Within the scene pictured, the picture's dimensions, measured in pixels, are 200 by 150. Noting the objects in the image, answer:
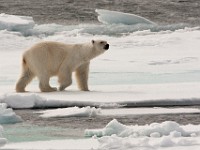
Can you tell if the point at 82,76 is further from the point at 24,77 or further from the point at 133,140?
the point at 133,140

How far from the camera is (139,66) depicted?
1247 cm

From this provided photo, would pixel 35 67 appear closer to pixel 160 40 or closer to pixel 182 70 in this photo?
pixel 182 70

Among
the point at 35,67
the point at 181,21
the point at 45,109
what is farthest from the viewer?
the point at 181,21

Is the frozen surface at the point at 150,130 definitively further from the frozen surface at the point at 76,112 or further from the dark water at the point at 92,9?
the dark water at the point at 92,9

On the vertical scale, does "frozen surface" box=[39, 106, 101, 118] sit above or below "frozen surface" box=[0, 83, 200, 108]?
below

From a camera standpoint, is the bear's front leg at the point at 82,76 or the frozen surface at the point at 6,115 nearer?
the frozen surface at the point at 6,115

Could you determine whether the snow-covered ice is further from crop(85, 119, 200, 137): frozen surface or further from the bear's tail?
the bear's tail

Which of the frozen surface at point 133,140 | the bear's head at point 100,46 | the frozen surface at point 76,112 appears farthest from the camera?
the bear's head at point 100,46

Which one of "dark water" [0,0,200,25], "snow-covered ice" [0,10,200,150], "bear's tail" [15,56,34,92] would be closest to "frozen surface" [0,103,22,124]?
"snow-covered ice" [0,10,200,150]

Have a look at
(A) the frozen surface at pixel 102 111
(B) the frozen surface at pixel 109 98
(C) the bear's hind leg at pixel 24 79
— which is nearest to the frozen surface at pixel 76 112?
(A) the frozen surface at pixel 102 111

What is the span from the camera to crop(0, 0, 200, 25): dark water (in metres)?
20.2

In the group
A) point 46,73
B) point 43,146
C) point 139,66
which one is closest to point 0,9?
point 139,66

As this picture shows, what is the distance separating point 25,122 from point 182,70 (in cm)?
535

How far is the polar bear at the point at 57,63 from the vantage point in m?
9.05
